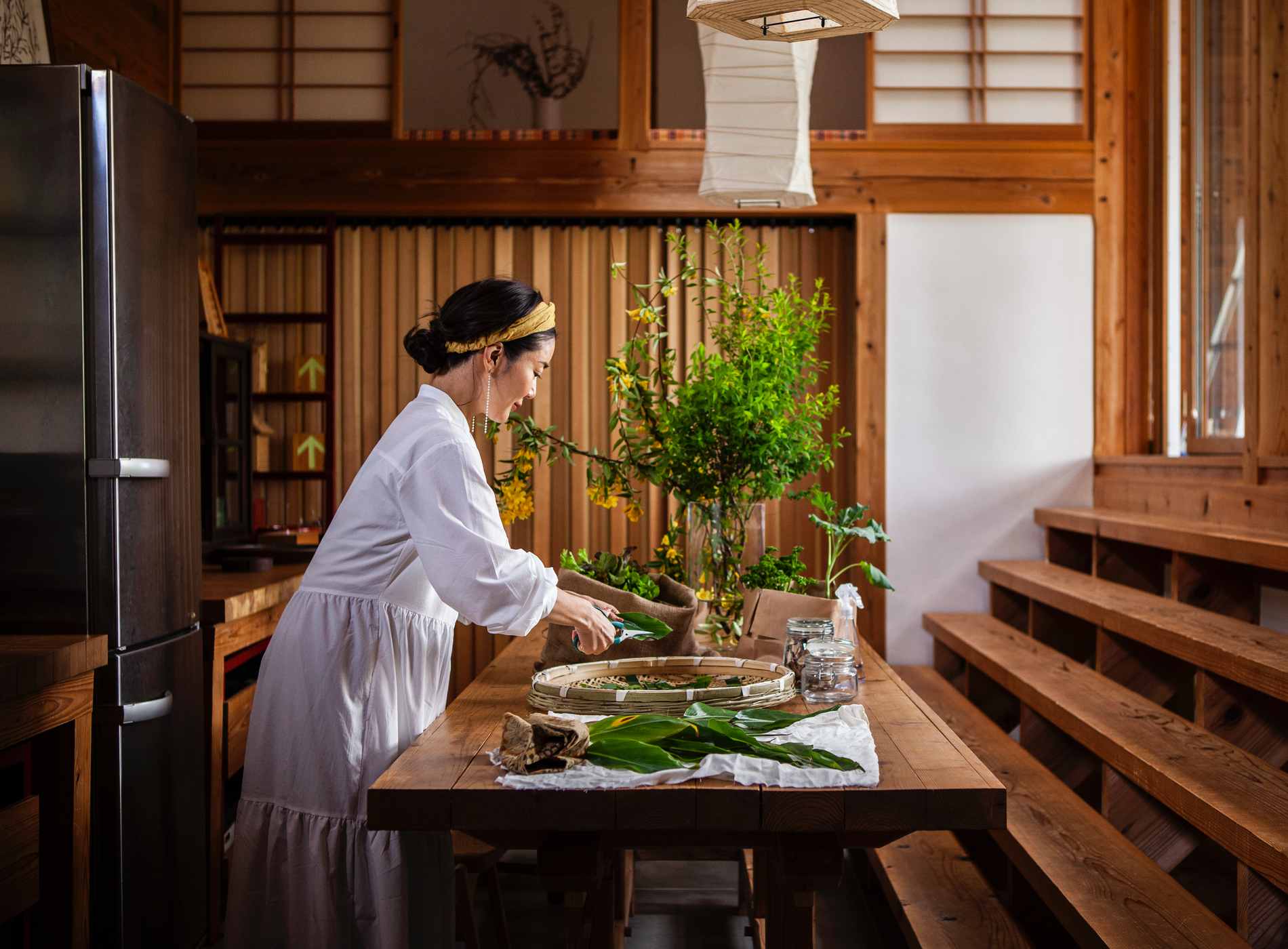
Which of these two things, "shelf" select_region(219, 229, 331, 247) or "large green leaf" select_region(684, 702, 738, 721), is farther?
"shelf" select_region(219, 229, 331, 247)

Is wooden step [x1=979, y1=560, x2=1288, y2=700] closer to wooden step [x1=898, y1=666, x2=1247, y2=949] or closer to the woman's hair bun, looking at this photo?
wooden step [x1=898, y1=666, x2=1247, y2=949]

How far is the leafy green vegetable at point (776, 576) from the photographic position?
2373 mm

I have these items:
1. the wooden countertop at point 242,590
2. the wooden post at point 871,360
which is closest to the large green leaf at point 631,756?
the wooden countertop at point 242,590

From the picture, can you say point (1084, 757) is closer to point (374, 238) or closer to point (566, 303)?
point (566, 303)

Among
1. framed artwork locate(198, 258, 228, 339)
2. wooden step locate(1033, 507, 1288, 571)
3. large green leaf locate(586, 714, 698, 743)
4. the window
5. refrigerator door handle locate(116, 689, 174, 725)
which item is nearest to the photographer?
large green leaf locate(586, 714, 698, 743)

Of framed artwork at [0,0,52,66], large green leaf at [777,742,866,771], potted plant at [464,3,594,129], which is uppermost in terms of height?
potted plant at [464,3,594,129]

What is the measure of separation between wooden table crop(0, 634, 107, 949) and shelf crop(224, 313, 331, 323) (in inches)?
94.7

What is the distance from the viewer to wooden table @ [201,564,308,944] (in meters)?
2.92

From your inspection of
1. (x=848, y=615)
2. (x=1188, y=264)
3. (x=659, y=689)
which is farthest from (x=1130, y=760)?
(x=1188, y=264)

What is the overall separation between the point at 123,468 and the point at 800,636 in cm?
146

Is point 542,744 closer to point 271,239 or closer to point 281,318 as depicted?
point 281,318

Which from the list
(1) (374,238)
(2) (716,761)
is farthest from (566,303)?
(2) (716,761)

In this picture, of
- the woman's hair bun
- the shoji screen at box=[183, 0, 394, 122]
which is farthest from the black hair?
the shoji screen at box=[183, 0, 394, 122]

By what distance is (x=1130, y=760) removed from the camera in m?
2.44
